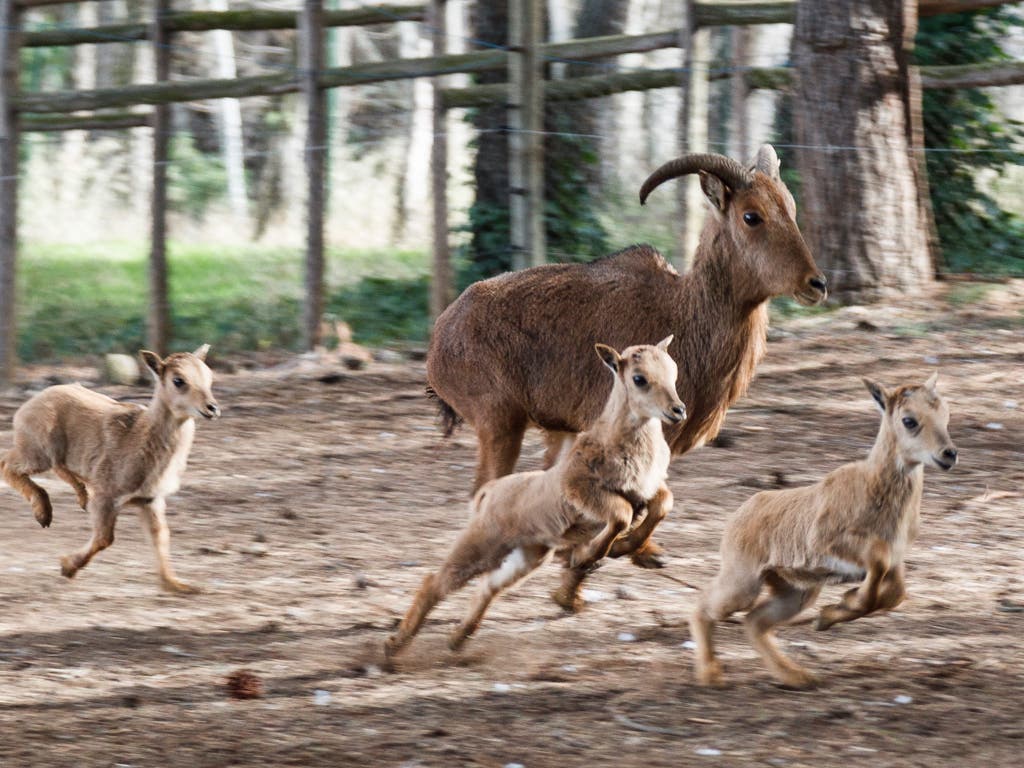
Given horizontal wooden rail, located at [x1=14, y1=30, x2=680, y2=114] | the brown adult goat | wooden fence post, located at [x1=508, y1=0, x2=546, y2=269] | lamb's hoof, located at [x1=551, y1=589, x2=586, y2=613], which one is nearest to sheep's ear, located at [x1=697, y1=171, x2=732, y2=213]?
the brown adult goat

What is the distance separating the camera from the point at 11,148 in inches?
504

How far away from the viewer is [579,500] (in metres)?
6.27

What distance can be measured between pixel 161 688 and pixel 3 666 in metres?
0.77

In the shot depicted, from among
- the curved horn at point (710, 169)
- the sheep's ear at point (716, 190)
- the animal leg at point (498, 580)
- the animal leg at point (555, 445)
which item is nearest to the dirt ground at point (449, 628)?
the animal leg at point (498, 580)

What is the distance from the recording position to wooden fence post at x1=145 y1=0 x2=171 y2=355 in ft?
42.3

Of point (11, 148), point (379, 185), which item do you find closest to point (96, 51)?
point (379, 185)

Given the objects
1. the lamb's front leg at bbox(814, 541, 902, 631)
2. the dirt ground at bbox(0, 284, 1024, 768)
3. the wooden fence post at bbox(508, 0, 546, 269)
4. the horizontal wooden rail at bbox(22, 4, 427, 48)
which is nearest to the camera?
the dirt ground at bbox(0, 284, 1024, 768)

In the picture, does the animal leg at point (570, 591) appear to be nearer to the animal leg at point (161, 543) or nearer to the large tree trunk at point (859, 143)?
the animal leg at point (161, 543)

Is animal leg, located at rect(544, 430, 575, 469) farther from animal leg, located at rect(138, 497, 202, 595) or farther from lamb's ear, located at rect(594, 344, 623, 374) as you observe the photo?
animal leg, located at rect(138, 497, 202, 595)

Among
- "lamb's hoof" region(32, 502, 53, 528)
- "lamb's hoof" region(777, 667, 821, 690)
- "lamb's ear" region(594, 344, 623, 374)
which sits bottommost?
"lamb's hoof" region(777, 667, 821, 690)

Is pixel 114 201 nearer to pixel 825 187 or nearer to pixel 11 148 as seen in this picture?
pixel 11 148

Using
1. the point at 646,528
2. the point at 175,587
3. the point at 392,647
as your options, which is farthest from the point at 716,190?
the point at 175,587

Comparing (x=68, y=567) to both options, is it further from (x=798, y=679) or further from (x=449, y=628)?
(x=798, y=679)

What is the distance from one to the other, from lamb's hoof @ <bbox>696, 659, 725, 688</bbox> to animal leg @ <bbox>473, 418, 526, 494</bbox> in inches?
80.9
